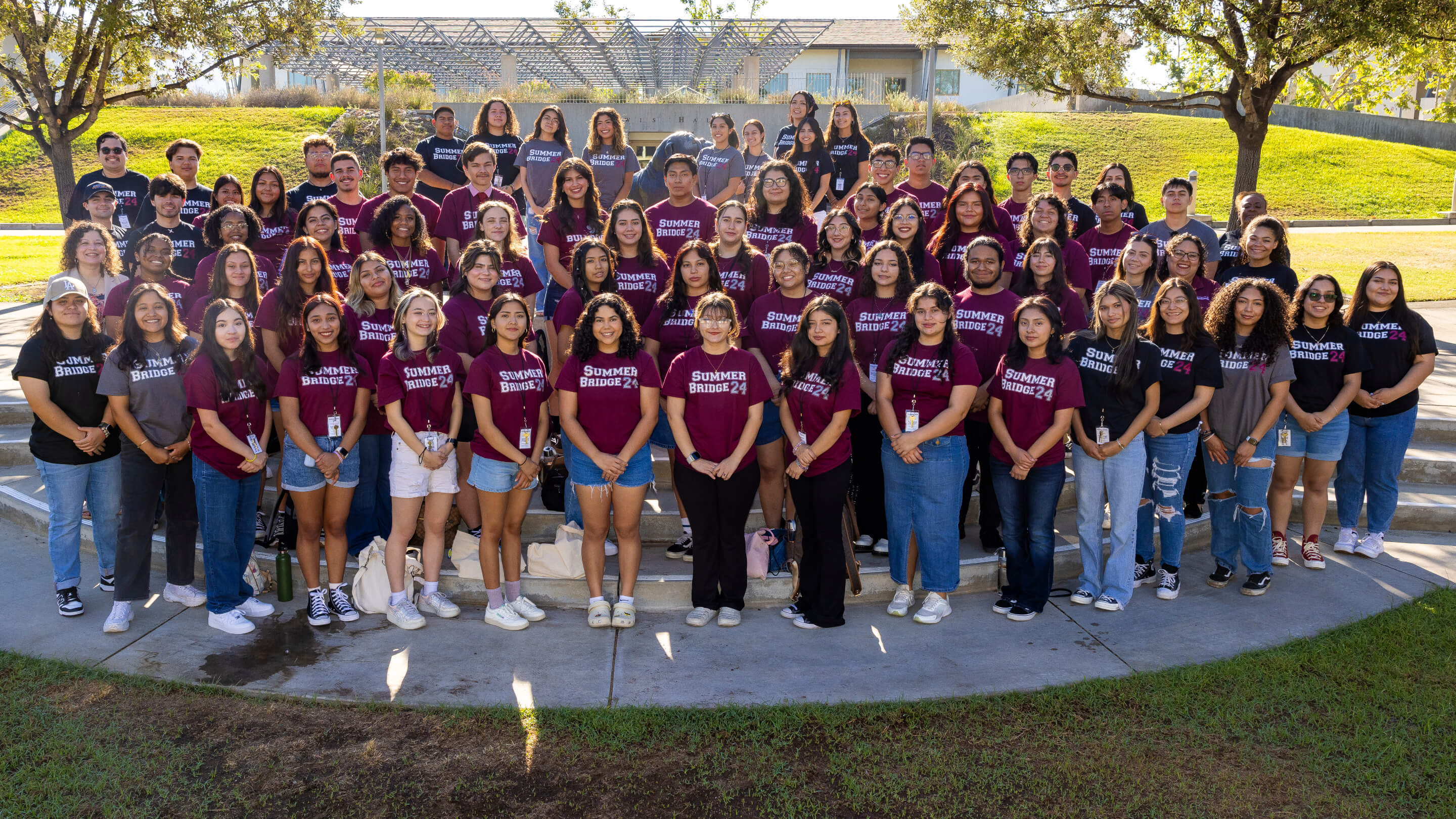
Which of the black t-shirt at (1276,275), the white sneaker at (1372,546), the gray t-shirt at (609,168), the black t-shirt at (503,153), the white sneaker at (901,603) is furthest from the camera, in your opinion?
the black t-shirt at (503,153)

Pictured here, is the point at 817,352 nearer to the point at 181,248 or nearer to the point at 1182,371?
Answer: the point at 1182,371

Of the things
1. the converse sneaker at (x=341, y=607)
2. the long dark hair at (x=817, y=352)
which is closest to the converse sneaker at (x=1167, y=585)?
the long dark hair at (x=817, y=352)

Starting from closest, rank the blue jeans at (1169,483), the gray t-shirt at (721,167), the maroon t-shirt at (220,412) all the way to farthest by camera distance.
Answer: the maroon t-shirt at (220,412), the blue jeans at (1169,483), the gray t-shirt at (721,167)

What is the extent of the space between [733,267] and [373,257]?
222 cm

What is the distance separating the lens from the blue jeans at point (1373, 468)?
20.9 ft

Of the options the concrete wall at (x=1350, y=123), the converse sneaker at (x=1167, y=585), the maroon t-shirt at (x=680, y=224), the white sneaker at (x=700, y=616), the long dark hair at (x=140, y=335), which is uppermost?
the concrete wall at (x=1350, y=123)

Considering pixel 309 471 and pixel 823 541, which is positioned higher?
pixel 309 471

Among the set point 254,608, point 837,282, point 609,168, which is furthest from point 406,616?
point 609,168

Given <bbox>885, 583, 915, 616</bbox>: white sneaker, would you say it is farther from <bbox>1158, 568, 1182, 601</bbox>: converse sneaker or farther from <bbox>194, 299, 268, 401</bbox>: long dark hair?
<bbox>194, 299, 268, 401</bbox>: long dark hair

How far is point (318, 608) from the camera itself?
5438 mm

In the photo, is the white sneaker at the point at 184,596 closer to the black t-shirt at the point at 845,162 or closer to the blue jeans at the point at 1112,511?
the blue jeans at the point at 1112,511

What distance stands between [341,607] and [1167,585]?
493 cm

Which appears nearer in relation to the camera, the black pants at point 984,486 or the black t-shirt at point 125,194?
the black pants at point 984,486

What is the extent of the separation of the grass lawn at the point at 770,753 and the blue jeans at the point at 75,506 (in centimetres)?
72
